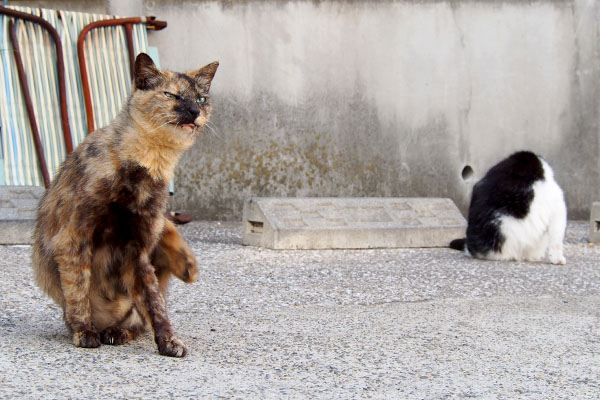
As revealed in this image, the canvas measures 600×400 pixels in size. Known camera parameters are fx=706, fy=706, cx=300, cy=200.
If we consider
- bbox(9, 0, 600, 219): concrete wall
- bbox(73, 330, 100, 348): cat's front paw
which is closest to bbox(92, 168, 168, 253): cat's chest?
bbox(73, 330, 100, 348): cat's front paw

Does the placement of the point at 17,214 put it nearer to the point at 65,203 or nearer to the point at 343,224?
the point at 343,224

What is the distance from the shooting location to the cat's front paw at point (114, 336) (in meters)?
3.04

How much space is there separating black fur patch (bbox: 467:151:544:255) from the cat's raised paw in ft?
11.8

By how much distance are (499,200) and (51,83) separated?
472 centimetres

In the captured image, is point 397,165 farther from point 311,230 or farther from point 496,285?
point 496,285

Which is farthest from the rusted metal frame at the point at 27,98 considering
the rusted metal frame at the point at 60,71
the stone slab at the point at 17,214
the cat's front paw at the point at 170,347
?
the cat's front paw at the point at 170,347

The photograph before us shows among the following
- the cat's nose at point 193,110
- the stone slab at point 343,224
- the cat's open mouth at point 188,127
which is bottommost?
the stone slab at point 343,224

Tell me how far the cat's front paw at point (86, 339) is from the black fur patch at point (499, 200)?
148 inches

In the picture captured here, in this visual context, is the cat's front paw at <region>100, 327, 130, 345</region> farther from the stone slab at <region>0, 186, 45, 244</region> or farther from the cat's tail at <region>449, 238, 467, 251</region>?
the cat's tail at <region>449, 238, 467, 251</region>

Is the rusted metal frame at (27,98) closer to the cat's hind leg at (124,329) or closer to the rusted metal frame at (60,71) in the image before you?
the rusted metal frame at (60,71)

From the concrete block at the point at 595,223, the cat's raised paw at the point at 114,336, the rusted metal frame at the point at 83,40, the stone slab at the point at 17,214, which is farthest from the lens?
the rusted metal frame at the point at 83,40

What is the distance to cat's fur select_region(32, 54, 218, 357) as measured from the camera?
283 cm

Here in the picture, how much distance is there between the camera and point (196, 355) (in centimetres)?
293

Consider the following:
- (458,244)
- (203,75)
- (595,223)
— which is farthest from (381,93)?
(203,75)
